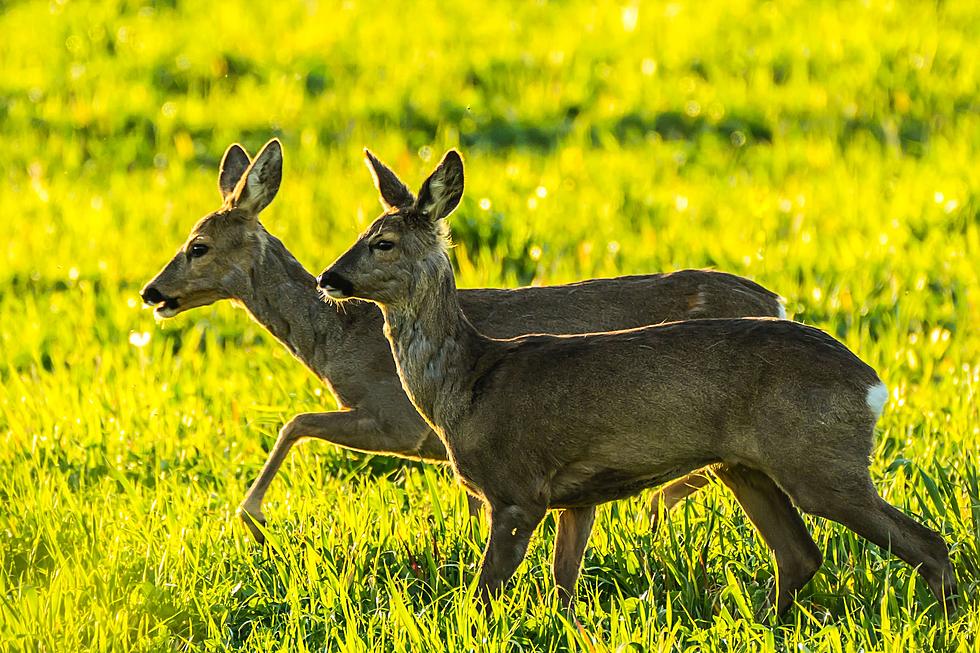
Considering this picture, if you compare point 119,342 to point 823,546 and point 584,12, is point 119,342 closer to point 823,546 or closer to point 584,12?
point 823,546

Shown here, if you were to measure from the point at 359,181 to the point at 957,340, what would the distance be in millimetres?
4811

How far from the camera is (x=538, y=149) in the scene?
1220 centimetres

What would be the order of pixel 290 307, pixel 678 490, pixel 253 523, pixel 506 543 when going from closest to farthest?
pixel 506 543 → pixel 253 523 → pixel 678 490 → pixel 290 307

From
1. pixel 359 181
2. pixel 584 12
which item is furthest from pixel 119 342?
pixel 584 12

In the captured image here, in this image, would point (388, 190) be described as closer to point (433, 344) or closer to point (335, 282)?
→ point (335, 282)

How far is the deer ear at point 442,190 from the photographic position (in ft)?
18.4

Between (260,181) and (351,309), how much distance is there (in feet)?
2.25

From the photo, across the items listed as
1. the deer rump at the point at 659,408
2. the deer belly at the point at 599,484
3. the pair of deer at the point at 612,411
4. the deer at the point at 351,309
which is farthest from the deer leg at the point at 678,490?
the deer rump at the point at 659,408

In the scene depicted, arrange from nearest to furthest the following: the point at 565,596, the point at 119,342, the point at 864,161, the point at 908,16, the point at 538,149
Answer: the point at 565,596 < the point at 119,342 < the point at 864,161 < the point at 538,149 < the point at 908,16

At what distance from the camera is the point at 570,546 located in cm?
557

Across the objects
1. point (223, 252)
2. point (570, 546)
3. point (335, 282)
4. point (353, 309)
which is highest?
point (335, 282)

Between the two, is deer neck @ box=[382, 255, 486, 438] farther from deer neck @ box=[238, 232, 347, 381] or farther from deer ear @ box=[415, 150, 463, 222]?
deer neck @ box=[238, 232, 347, 381]

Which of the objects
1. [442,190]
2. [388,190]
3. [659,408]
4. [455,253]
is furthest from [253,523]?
[455,253]

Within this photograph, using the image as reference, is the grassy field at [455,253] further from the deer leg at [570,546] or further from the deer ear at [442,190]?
the deer ear at [442,190]
